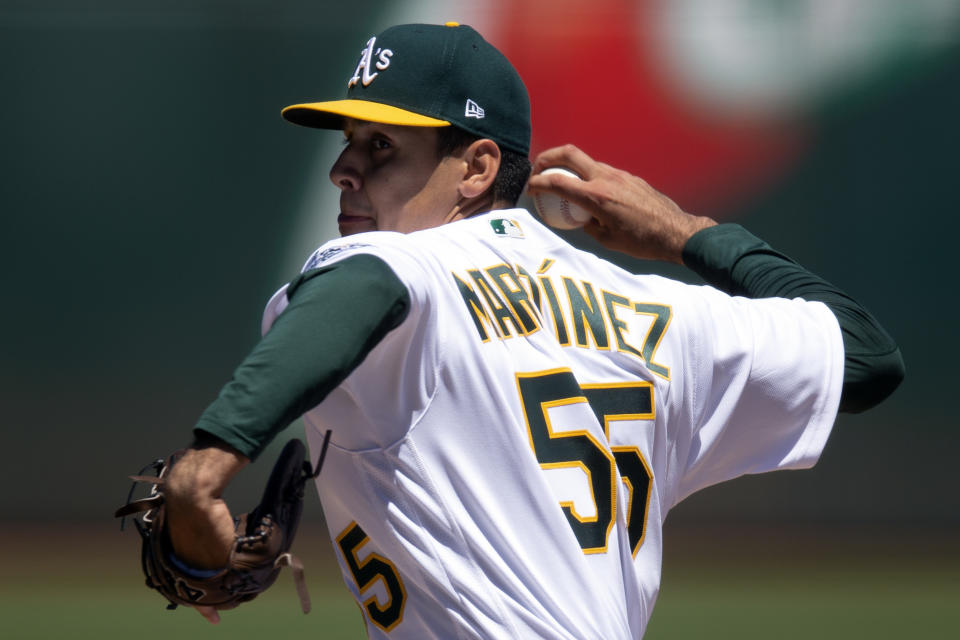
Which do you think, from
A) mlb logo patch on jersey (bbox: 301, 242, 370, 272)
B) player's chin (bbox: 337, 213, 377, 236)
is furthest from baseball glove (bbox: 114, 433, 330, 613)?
player's chin (bbox: 337, 213, 377, 236)

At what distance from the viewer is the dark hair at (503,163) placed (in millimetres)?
1759

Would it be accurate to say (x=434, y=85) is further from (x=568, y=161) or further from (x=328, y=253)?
(x=328, y=253)

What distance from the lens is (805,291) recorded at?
6.18 feet

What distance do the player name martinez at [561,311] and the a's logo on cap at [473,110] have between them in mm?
303

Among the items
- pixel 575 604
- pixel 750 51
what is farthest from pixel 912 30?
pixel 575 604

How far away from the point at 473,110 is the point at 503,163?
10 centimetres

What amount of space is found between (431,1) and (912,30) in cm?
230

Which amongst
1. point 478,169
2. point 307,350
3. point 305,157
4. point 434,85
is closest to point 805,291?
point 478,169

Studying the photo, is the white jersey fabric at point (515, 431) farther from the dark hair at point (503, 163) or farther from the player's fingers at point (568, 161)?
the player's fingers at point (568, 161)

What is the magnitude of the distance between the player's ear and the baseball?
0.21 m

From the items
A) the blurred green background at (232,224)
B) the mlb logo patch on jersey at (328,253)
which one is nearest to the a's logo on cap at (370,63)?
the mlb logo patch on jersey at (328,253)

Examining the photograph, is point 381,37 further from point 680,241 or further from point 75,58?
point 75,58

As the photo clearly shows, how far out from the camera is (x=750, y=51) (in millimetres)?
5578

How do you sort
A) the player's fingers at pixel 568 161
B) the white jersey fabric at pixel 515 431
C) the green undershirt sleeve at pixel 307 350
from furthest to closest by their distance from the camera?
the player's fingers at pixel 568 161 < the white jersey fabric at pixel 515 431 < the green undershirt sleeve at pixel 307 350
